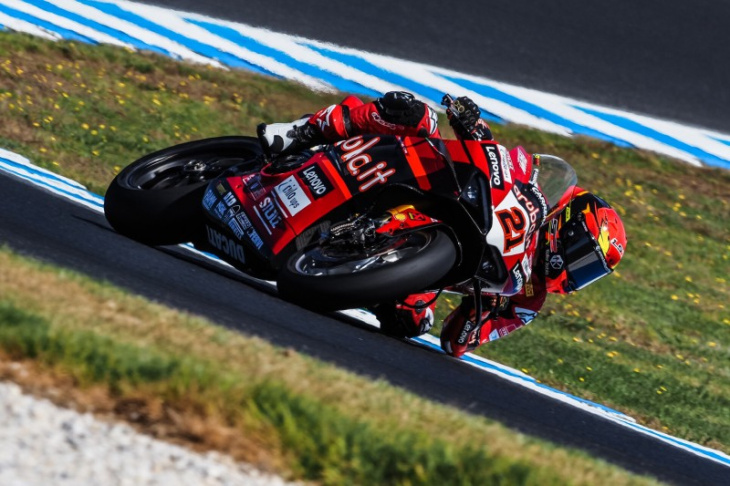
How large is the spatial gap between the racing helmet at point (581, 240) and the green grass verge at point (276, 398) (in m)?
2.26

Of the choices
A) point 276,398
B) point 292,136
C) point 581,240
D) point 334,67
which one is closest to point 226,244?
point 292,136

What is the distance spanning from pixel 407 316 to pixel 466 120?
134 centimetres

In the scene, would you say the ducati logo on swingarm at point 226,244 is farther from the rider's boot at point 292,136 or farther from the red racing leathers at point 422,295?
the red racing leathers at point 422,295

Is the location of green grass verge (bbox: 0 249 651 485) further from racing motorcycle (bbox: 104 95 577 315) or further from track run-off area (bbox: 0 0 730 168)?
track run-off area (bbox: 0 0 730 168)

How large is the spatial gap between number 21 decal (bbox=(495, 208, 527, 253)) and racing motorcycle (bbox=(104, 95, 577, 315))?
22 millimetres

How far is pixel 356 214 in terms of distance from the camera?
6.04 m

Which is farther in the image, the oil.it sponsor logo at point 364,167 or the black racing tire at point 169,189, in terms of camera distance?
the black racing tire at point 169,189

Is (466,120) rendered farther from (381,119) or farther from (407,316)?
(407,316)

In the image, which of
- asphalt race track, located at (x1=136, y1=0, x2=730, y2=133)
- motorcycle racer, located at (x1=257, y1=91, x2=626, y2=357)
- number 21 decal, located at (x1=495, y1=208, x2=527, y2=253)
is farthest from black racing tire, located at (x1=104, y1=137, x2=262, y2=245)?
asphalt race track, located at (x1=136, y1=0, x2=730, y2=133)

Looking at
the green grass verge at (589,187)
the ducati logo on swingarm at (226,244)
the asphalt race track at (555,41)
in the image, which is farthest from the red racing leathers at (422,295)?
the asphalt race track at (555,41)

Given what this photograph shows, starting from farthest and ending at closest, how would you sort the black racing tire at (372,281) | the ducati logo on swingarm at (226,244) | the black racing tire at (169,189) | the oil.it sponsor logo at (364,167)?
the black racing tire at (169,189)
the ducati logo on swingarm at (226,244)
the oil.it sponsor logo at (364,167)
the black racing tire at (372,281)

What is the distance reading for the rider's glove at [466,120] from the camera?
6.39 metres

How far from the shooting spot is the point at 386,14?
12.4 m

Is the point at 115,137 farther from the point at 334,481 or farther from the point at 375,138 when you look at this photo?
the point at 334,481
